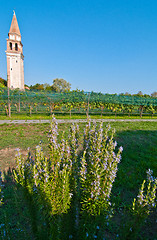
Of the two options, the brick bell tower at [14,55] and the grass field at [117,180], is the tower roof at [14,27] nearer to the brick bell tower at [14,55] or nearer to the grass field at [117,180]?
the brick bell tower at [14,55]

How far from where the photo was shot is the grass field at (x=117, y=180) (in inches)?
91.8

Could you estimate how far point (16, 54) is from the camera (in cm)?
5291

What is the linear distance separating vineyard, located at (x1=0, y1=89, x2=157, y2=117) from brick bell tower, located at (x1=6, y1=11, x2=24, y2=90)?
40.9 m

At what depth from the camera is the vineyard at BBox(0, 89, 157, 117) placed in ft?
52.5

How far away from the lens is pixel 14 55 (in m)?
52.8

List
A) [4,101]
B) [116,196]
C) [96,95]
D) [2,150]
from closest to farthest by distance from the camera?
[116,196] < [2,150] < [4,101] < [96,95]

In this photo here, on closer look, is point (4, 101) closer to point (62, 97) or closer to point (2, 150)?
point (62, 97)

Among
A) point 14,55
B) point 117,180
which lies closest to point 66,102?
point 117,180

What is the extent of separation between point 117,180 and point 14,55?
200ft

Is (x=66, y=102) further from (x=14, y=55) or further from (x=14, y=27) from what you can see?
(x=14, y=27)

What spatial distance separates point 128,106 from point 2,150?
1681 centimetres

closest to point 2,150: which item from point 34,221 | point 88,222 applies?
point 34,221

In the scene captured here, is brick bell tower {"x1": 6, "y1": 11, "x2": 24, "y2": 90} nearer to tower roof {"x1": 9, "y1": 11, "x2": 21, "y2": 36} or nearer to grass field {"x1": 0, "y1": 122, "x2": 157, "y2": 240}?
tower roof {"x1": 9, "y1": 11, "x2": 21, "y2": 36}

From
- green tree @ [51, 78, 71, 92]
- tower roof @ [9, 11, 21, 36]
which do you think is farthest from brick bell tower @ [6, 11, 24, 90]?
green tree @ [51, 78, 71, 92]
